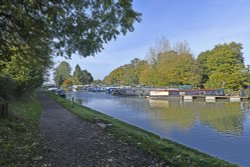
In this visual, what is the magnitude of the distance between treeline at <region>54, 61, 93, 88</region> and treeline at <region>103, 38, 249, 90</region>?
5089 centimetres

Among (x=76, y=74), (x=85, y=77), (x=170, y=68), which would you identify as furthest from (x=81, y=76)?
(x=170, y=68)

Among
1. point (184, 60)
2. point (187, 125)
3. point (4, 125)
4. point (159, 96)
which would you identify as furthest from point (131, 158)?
point (184, 60)

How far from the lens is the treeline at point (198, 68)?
62.7 m

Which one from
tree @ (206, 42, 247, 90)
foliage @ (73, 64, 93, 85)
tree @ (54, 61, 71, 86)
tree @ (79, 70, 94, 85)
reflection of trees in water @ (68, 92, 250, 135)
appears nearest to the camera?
reflection of trees in water @ (68, 92, 250, 135)

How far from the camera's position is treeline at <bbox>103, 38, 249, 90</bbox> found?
206 ft

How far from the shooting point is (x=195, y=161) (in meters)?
7.99

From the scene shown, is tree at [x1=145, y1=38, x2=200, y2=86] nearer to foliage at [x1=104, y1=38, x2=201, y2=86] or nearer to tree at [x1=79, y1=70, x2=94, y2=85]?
foliage at [x1=104, y1=38, x2=201, y2=86]

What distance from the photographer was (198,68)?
7231cm

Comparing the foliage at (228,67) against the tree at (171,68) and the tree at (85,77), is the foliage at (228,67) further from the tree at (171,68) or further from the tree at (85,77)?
the tree at (85,77)

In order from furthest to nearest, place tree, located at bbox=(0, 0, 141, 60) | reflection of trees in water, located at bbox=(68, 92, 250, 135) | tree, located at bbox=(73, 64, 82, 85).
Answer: tree, located at bbox=(73, 64, 82, 85), reflection of trees in water, located at bbox=(68, 92, 250, 135), tree, located at bbox=(0, 0, 141, 60)

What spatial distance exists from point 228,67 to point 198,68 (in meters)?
9.26

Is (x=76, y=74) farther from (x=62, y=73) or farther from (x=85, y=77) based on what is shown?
(x=62, y=73)

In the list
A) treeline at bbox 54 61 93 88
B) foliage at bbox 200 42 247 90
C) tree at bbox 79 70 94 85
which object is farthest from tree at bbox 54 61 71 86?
foliage at bbox 200 42 247 90

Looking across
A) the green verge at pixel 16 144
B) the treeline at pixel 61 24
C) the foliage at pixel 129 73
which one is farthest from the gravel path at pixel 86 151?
the foliage at pixel 129 73
